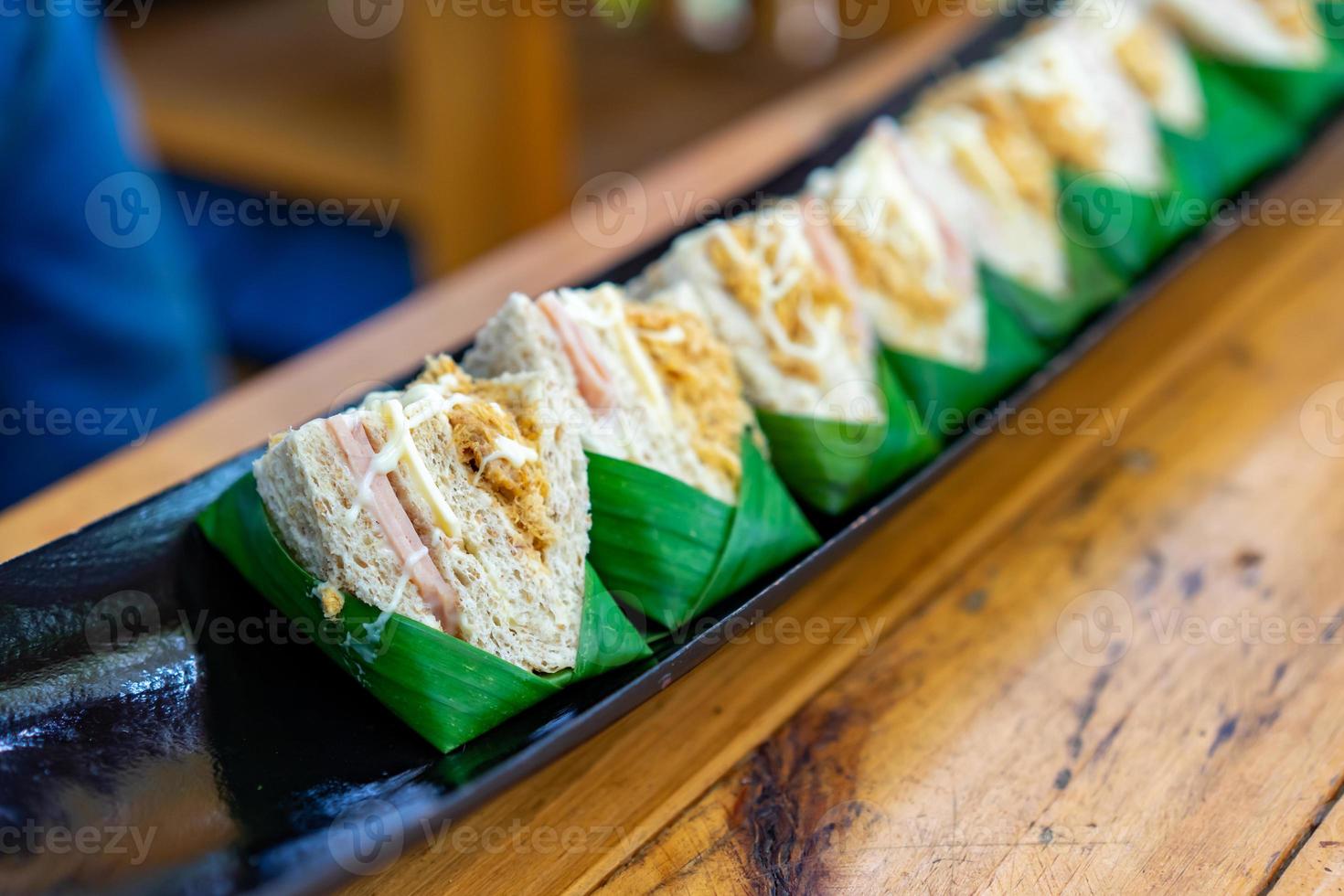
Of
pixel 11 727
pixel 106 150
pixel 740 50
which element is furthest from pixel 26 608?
pixel 740 50

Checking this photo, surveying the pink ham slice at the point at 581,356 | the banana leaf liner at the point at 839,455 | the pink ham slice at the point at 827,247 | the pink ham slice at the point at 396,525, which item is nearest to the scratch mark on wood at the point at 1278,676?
the banana leaf liner at the point at 839,455

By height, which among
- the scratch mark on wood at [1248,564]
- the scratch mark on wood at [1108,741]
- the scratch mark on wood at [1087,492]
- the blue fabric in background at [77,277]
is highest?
the blue fabric in background at [77,277]

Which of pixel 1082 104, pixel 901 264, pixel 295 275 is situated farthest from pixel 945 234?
pixel 295 275

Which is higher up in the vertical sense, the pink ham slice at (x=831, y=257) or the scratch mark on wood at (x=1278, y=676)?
the pink ham slice at (x=831, y=257)

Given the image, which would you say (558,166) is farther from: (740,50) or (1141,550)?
(1141,550)

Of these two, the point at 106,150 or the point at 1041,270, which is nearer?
the point at 1041,270

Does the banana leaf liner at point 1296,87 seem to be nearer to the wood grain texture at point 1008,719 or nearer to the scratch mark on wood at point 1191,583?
the wood grain texture at point 1008,719

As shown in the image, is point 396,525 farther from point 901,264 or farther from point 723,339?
point 901,264
